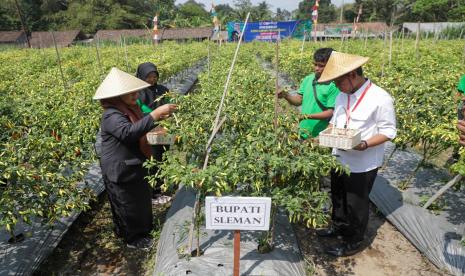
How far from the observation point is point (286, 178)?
2348 mm

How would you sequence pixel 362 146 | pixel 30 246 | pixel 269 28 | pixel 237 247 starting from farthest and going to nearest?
pixel 269 28, pixel 30 246, pixel 362 146, pixel 237 247

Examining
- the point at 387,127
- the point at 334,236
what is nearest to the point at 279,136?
the point at 387,127

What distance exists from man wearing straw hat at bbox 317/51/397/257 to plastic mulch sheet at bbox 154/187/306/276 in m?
0.54

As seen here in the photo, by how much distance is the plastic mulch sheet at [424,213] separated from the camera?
283 centimetres

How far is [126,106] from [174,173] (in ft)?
3.04

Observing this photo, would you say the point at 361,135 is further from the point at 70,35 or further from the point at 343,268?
the point at 70,35

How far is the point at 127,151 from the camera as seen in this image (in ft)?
9.17

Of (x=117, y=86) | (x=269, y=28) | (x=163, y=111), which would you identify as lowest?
(x=163, y=111)

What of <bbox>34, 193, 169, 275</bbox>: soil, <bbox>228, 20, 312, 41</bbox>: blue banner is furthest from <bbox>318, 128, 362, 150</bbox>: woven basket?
<bbox>228, 20, 312, 41</bbox>: blue banner

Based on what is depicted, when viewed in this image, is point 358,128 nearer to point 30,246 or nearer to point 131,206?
point 131,206

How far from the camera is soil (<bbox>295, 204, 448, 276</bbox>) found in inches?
114

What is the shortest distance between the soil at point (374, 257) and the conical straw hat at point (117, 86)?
2045 mm

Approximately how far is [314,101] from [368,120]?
822 millimetres

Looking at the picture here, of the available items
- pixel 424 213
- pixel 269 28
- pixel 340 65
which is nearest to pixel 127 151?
pixel 340 65
